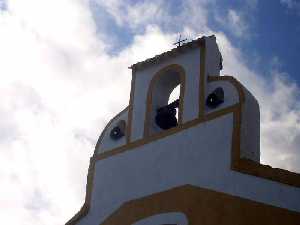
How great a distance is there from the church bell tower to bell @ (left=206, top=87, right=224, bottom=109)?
23mm

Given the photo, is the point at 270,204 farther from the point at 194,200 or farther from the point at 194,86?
the point at 194,86

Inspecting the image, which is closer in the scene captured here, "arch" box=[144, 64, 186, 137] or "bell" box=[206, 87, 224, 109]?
"bell" box=[206, 87, 224, 109]

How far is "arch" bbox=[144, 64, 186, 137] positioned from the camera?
44.0 ft

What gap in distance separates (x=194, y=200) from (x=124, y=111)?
346 centimetres


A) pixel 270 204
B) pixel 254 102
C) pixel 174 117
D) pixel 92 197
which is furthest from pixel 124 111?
pixel 270 204

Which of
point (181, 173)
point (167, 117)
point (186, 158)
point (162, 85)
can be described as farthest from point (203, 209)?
point (162, 85)

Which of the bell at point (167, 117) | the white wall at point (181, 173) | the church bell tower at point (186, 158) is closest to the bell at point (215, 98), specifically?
the church bell tower at point (186, 158)

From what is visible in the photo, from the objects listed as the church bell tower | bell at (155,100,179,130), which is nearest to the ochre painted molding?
the church bell tower

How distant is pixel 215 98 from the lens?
12375 millimetres

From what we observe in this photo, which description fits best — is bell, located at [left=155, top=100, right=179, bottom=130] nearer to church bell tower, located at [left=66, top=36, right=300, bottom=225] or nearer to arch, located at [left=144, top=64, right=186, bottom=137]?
church bell tower, located at [left=66, top=36, right=300, bottom=225]

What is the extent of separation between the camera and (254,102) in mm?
12172

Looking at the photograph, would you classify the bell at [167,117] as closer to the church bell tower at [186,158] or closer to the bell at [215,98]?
the church bell tower at [186,158]

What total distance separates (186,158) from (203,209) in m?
1.23

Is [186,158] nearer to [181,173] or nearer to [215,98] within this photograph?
[181,173]
